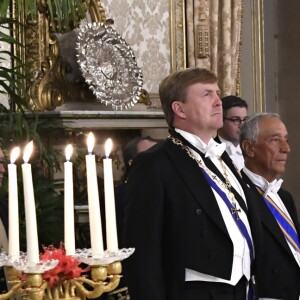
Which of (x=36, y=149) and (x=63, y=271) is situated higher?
(x=36, y=149)

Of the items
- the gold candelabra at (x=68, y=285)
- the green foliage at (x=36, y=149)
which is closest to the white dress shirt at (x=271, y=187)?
the green foliage at (x=36, y=149)

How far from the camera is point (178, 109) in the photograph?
3.38 metres

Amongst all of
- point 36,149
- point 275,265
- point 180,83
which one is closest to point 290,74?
point 36,149

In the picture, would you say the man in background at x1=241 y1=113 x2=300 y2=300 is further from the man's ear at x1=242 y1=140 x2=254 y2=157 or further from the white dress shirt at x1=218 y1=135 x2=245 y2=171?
the white dress shirt at x1=218 y1=135 x2=245 y2=171

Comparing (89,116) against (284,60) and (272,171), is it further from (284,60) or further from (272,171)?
(284,60)

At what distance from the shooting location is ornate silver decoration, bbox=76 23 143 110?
6051mm

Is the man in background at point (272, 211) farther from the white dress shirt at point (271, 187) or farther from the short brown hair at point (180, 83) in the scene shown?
the short brown hair at point (180, 83)

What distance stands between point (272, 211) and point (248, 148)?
30 cm

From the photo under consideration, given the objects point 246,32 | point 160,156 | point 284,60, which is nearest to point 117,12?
point 246,32

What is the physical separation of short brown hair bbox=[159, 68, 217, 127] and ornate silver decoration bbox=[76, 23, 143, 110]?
2.62 meters

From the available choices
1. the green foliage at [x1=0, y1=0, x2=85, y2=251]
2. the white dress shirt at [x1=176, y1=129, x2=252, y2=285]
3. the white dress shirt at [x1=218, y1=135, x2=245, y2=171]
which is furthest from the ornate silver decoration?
the white dress shirt at [x1=176, y1=129, x2=252, y2=285]

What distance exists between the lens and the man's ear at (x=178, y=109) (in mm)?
3369

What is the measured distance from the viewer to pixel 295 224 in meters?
3.76

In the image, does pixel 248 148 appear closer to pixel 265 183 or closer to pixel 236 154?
pixel 265 183
